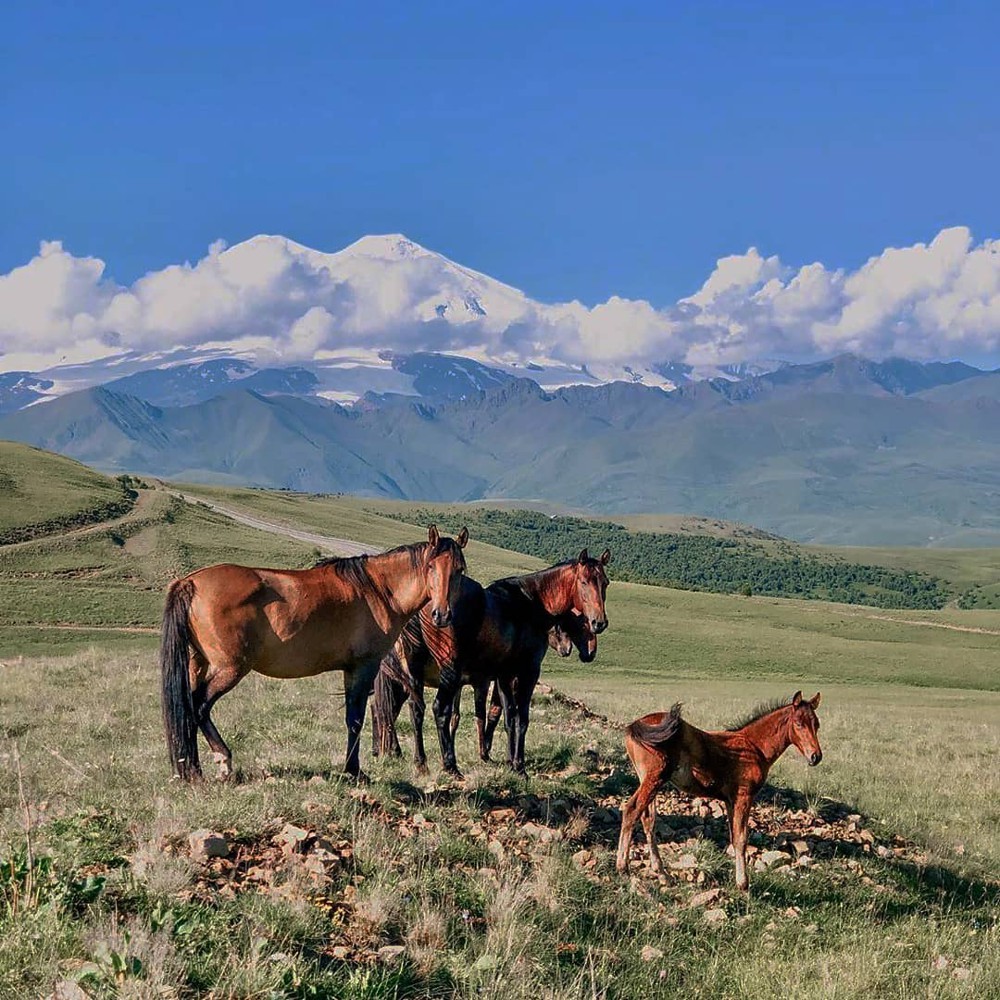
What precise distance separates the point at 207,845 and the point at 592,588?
6.26 metres

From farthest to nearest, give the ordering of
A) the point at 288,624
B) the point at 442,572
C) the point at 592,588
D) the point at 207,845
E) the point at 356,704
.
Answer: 1. the point at 592,588
2. the point at 356,704
3. the point at 442,572
4. the point at 288,624
5. the point at 207,845

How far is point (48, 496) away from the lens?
8812 centimetres

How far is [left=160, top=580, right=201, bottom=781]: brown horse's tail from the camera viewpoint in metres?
9.18

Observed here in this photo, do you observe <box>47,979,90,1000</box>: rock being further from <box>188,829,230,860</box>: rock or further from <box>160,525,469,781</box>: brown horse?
<box>160,525,469,781</box>: brown horse

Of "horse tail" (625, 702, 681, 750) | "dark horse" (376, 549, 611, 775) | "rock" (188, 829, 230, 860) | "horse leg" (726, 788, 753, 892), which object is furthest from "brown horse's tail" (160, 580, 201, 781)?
"horse leg" (726, 788, 753, 892)

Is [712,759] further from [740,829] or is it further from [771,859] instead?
[771,859]

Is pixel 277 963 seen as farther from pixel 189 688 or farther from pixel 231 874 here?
pixel 189 688

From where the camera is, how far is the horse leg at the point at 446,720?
1073cm

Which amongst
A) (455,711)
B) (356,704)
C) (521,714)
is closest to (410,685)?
(455,711)

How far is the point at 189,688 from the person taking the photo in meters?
9.35

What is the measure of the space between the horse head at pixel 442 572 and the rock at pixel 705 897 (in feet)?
12.2

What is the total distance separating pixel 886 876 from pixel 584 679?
129ft

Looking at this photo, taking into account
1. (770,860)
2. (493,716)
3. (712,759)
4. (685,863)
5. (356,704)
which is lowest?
(770,860)

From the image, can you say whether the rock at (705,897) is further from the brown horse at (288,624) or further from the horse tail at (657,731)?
the brown horse at (288,624)
